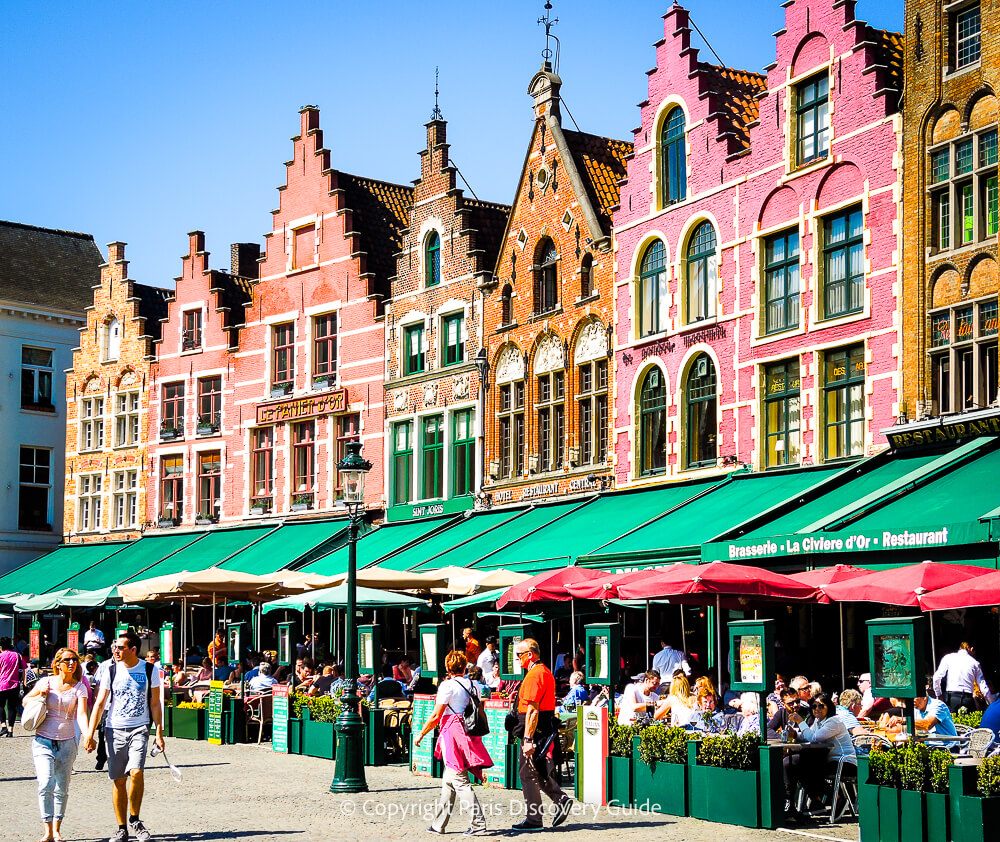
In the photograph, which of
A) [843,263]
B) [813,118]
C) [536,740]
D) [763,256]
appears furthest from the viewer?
[763,256]

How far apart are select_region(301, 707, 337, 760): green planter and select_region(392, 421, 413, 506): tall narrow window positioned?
1410 centimetres

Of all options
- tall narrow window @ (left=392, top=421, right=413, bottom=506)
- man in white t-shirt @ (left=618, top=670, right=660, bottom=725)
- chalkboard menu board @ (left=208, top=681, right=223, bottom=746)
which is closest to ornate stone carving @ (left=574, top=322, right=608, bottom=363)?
tall narrow window @ (left=392, top=421, right=413, bottom=506)

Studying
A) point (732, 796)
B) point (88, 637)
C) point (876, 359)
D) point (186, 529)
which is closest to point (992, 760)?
point (732, 796)

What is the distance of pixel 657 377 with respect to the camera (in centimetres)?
2798

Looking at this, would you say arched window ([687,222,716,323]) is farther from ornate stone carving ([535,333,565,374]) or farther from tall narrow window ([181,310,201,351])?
tall narrow window ([181,310,201,351])

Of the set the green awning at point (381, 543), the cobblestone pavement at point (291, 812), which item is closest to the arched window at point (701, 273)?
the green awning at point (381, 543)

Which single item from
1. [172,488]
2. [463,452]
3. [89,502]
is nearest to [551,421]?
[463,452]

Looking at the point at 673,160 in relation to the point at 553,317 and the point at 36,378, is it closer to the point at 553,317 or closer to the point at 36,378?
the point at 553,317

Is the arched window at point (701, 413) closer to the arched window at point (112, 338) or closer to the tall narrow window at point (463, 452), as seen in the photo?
the tall narrow window at point (463, 452)

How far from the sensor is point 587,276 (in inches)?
1177

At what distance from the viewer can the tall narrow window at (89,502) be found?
44.7m

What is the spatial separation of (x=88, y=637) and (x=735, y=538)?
15275 mm

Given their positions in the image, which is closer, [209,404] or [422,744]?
[422,744]

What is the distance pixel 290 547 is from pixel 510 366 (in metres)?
7.01
